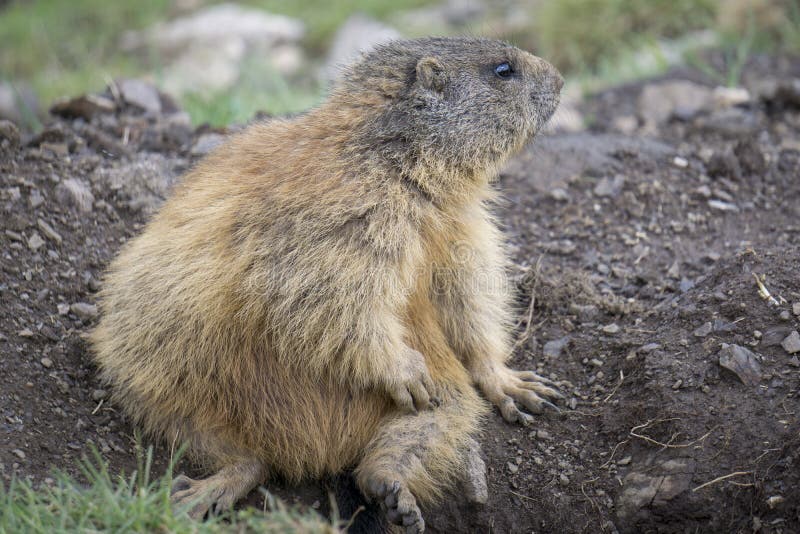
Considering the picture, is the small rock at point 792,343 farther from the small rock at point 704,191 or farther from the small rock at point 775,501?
the small rock at point 704,191

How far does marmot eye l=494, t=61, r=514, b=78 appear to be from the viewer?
448 cm

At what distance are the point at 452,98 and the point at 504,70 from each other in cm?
35

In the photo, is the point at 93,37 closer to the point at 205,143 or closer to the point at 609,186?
the point at 205,143

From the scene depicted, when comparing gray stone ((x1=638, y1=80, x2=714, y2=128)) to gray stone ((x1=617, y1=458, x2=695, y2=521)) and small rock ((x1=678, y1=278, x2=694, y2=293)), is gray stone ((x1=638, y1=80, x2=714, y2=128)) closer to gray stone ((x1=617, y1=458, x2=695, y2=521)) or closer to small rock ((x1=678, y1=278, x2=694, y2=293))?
small rock ((x1=678, y1=278, x2=694, y2=293))

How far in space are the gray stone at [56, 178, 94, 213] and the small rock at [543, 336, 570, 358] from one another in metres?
2.64

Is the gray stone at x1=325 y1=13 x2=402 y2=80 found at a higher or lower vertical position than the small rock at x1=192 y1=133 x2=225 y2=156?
lower

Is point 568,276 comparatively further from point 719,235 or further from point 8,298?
point 8,298

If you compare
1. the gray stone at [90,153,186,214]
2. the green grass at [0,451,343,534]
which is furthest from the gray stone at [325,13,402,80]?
the green grass at [0,451,343,534]

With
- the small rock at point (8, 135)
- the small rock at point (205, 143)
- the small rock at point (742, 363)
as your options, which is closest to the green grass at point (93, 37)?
the small rock at point (205, 143)

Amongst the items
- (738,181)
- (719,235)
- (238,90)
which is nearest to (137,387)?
(719,235)

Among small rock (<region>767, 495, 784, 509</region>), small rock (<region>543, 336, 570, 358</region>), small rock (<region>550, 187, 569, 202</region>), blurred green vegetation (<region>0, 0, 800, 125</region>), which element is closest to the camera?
small rock (<region>767, 495, 784, 509</region>)

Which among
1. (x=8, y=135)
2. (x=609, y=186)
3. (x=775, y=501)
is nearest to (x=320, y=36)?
(x=609, y=186)

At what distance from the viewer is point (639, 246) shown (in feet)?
18.0

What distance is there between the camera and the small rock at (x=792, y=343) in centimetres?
413
